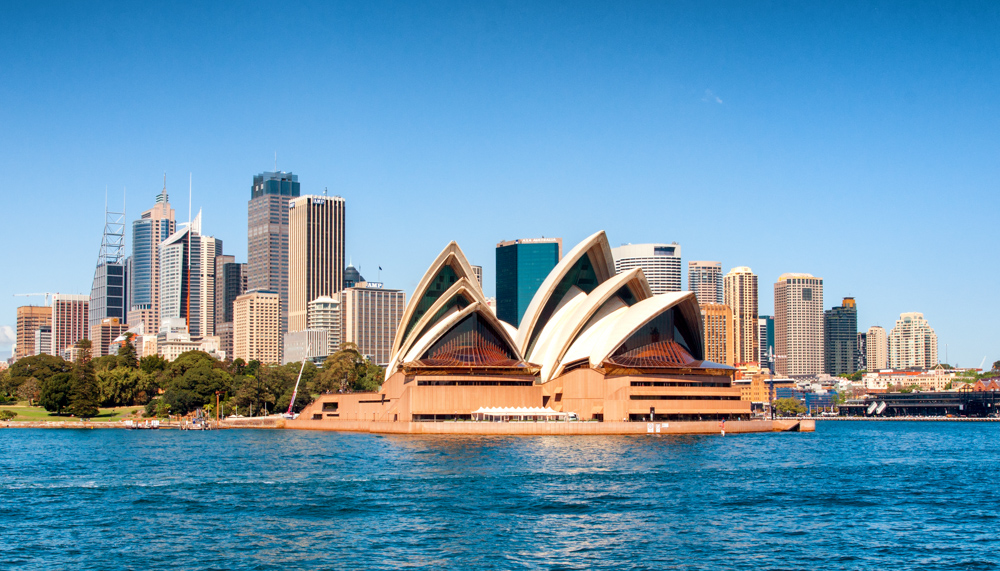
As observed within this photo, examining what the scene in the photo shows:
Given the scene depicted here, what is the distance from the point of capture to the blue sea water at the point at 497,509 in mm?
31672

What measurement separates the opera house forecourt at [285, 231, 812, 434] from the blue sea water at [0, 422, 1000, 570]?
22.1m

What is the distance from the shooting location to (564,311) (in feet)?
327

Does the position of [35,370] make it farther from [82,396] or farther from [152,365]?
[82,396]

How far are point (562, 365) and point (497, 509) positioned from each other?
55567mm

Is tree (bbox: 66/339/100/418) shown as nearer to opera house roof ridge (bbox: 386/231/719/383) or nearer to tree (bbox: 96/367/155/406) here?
tree (bbox: 96/367/155/406)

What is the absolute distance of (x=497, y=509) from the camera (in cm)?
4009

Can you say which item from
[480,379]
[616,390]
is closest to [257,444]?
[480,379]

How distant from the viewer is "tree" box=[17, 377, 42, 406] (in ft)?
447

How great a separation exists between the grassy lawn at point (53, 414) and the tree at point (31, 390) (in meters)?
1.34

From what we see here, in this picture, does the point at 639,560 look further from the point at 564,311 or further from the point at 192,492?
the point at 564,311

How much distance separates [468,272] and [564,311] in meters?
9.78

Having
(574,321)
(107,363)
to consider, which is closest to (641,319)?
(574,321)

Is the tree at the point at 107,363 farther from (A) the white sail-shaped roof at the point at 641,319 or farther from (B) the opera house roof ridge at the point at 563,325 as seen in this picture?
(A) the white sail-shaped roof at the point at 641,319

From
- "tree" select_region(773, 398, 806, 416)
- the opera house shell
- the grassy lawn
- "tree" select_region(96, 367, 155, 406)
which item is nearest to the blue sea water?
the opera house shell
